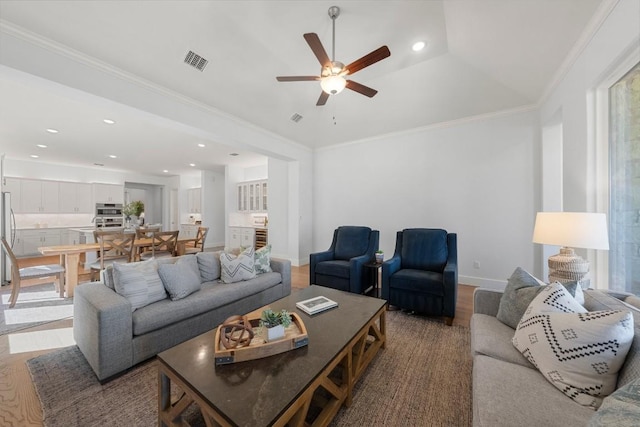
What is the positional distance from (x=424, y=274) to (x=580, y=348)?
5.79 ft

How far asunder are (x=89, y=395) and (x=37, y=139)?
5.80m

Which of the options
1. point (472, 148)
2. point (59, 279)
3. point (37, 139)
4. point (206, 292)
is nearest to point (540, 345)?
point (206, 292)

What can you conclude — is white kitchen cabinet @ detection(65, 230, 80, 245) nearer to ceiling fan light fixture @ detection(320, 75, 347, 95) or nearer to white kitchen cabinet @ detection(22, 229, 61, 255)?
white kitchen cabinet @ detection(22, 229, 61, 255)

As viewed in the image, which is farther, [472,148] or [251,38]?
[472,148]

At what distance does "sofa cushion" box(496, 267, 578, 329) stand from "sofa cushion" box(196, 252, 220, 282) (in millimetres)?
2726

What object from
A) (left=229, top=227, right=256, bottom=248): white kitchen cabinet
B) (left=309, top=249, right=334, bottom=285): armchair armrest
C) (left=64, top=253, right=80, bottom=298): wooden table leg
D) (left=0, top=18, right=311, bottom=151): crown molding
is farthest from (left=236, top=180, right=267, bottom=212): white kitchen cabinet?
(left=64, top=253, right=80, bottom=298): wooden table leg

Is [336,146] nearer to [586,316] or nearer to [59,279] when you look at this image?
[586,316]

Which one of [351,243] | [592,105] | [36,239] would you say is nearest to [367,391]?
[351,243]

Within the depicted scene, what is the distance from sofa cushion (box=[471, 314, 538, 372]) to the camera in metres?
1.36

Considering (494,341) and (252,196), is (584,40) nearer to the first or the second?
(494,341)

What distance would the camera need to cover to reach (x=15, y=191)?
6289 mm

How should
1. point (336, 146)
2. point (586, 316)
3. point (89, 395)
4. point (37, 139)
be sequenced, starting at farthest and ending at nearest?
point (336, 146), point (37, 139), point (89, 395), point (586, 316)

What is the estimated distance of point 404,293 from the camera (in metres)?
2.84

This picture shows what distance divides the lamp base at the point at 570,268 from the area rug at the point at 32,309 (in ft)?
16.3
